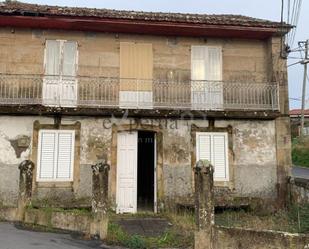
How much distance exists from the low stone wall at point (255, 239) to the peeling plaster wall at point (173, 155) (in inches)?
229

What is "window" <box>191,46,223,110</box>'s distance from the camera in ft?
49.1

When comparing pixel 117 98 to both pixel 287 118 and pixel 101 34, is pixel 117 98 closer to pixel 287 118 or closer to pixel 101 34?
pixel 101 34

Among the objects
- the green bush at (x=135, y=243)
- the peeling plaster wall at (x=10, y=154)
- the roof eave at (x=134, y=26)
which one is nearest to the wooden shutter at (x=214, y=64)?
the roof eave at (x=134, y=26)

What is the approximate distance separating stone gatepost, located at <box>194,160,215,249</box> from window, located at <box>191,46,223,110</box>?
6186 mm

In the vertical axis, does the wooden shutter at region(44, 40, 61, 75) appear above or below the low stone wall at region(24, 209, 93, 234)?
above

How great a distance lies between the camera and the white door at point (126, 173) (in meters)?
14.1

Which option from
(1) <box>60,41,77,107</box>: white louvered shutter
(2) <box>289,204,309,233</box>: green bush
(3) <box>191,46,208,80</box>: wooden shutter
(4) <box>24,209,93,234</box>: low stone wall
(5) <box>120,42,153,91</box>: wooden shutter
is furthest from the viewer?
(3) <box>191,46,208,80</box>: wooden shutter

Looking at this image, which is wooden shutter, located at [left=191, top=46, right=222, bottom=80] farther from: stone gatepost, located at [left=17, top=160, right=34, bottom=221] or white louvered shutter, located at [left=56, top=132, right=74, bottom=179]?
stone gatepost, located at [left=17, top=160, right=34, bottom=221]

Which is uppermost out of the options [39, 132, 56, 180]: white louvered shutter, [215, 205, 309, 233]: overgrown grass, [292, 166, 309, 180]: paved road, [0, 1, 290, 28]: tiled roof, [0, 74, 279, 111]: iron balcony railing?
[0, 1, 290, 28]: tiled roof

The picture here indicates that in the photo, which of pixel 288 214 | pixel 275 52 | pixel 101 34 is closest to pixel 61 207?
pixel 101 34

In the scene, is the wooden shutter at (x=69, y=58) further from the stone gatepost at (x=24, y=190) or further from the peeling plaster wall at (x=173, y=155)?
the stone gatepost at (x=24, y=190)

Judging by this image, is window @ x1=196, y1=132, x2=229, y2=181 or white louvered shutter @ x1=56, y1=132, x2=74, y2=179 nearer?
white louvered shutter @ x1=56, y1=132, x2=74, y2=179

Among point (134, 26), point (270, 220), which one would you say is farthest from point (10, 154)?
point (270, 220)

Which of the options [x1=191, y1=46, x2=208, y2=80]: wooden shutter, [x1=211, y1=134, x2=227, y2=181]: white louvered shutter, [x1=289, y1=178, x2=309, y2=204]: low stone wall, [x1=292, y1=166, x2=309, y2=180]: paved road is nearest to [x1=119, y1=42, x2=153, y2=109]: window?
[x1=191, y1=46, x2=208, y2=80]: wooden shutter
